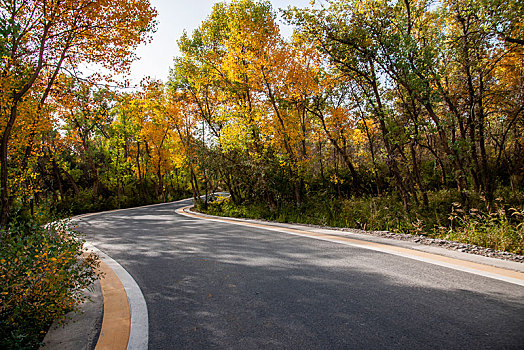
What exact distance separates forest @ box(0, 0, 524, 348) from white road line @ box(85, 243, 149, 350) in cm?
77

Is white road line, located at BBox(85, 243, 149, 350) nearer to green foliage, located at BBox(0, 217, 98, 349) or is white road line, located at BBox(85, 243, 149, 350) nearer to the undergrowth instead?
green foliage, located at BBox(0, 217, 98, 349)

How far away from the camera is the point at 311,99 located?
12078 mm

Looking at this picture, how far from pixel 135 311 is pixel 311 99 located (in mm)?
10852

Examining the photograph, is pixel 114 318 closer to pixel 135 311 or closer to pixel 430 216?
pixel 135 311

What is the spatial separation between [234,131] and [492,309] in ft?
32.2

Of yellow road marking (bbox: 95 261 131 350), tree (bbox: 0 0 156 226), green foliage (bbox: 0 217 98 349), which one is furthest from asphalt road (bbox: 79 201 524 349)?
tree (bbox: 0 0 156 226)

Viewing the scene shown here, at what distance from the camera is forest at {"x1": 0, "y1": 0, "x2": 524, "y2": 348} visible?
6.43m

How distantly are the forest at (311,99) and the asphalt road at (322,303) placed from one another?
1411 mm

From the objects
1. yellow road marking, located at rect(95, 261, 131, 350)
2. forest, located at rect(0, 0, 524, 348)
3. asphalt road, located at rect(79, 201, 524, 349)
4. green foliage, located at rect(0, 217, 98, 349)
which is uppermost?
forest, located at rect(0, 0, 524, 348)

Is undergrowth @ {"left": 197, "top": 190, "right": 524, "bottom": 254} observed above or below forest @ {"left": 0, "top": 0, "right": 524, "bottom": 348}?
below

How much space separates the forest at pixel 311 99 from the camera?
643 centimetres

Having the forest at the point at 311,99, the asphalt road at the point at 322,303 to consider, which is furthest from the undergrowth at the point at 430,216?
the asphalt road at the point at 322,303

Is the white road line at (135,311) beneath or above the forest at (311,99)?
beneath

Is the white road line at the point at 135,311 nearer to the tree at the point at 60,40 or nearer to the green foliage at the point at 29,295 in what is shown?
the green foliage at the point at 29,295
